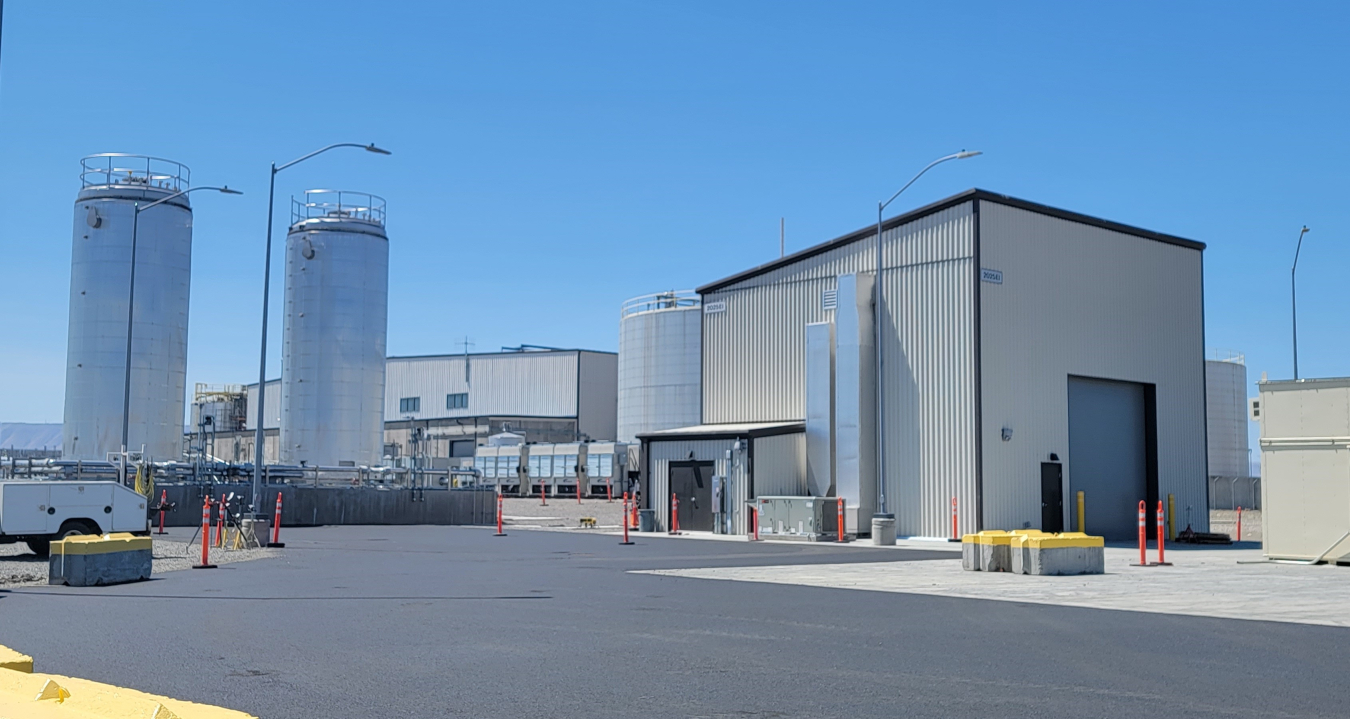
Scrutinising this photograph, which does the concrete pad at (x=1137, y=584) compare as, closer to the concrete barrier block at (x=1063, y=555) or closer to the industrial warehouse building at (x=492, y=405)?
the concrete barrier block at (x=1063, y=555)

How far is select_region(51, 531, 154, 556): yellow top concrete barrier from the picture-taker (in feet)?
61.6

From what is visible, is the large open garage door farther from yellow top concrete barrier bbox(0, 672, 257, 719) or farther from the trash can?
yellow top concrete barrier bbox(0, 672, 257, 719)

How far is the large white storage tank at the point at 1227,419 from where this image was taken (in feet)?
265

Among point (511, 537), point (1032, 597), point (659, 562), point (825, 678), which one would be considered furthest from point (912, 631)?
point (511, 537)

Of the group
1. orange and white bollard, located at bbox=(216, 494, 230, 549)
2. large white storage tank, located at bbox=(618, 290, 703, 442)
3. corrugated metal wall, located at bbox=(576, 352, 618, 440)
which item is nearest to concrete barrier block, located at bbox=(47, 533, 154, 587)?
orange and white bollard, located at bbox=(216, 494, 230, 549)

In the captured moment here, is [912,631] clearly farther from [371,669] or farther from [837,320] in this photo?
[837,320]

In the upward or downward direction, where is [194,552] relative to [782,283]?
downward

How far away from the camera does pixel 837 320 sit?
124 feet

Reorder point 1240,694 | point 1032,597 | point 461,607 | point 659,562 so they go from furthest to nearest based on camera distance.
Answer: point 659,562 → point 1032,597 → point 461,607 → point 1240,694

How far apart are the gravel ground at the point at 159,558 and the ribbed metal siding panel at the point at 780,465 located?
1528cm

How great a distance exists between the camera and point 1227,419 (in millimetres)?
81500

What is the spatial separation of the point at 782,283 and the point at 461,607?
2783 cm

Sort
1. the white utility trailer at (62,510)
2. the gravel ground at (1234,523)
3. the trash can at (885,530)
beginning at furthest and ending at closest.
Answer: the gravel ground at (1234,523) < the trash can at (885,530) < the white utility trailer at (62,510)

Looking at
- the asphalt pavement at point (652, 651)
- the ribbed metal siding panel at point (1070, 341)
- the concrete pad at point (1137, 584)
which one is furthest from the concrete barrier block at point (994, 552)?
the ribbed metal siding panel at point (1070, 341)
